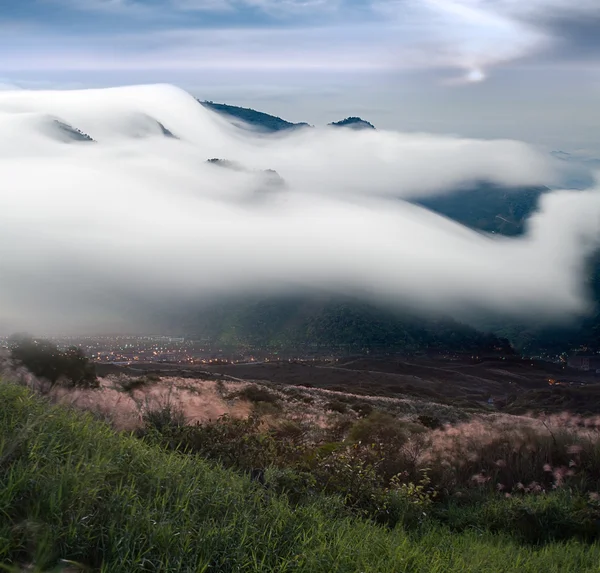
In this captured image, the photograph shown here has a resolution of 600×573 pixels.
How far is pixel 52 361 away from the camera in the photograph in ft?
67.1

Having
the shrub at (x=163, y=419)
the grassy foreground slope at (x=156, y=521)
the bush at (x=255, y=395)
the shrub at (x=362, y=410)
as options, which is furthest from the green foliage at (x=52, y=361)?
the grassy foreground slope at (x=156, y=521)

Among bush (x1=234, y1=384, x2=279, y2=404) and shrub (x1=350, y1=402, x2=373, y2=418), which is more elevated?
bush (x1=234, y1=384, x2=279, y2=404)

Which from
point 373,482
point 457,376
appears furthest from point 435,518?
point 457,376

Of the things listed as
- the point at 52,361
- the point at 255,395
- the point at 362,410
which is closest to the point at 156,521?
the point at 52,361

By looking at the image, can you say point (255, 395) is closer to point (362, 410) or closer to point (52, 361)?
point (362, 410)

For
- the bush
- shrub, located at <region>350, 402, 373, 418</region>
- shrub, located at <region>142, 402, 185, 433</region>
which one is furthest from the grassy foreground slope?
shrub, located at <region>350, 402, 373, 418</region>

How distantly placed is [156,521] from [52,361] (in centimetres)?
1649

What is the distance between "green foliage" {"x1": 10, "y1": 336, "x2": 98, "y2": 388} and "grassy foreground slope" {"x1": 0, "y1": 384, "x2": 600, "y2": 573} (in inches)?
474

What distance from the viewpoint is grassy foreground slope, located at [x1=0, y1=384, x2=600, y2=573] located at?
476 centimetres

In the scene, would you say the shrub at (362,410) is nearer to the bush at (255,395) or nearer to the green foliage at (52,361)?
the bush at (255,395)

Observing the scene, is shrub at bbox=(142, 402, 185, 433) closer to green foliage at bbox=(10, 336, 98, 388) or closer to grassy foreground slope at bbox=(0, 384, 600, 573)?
grassy foreground slope at bbox=(0, 384, 600, 573)

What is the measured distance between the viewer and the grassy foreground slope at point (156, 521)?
15.6 feet

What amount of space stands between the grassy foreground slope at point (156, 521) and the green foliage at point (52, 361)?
1204 centimetres

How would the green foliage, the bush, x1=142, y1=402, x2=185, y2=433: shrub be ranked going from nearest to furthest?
1. x1=142, y1=402, x2=185, y2=433: shrub
2. the green foliage
3. the bush
